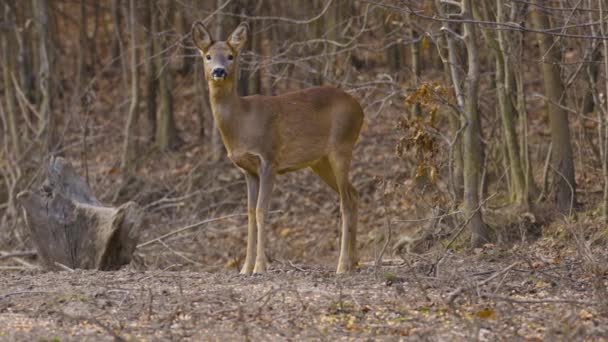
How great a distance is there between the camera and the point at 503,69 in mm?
12188

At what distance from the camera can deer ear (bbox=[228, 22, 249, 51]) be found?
356 inches

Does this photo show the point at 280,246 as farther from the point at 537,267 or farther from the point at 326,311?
the point at 326,311

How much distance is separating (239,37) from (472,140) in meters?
2.60

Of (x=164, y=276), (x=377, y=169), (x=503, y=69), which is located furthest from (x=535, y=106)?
(x=164, y=276)

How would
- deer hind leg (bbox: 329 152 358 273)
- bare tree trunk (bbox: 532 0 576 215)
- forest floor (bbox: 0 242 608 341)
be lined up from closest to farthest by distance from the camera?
1. forest floor (bbox: 0 242 608 341)
2. deer hind leg (bbox: 329 152 358 273)
3. bare tree trunk (bbox: 532 0 576 215)

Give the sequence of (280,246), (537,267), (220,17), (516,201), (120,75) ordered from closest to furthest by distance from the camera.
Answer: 1. (537,267)
2. (516,201)
3. (280,246)
4. (220,17)
5. (120,75)

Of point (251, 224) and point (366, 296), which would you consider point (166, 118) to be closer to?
point (251, 224)

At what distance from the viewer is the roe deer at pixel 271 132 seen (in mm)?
8938

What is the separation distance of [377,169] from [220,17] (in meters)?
3.05

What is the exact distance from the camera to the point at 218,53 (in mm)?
8906

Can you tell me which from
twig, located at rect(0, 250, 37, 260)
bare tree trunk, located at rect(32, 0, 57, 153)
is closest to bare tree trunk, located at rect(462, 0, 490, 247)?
twig, located at rect(0, 250, 37, 260)

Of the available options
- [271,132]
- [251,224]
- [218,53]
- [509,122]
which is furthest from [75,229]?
[509,122]

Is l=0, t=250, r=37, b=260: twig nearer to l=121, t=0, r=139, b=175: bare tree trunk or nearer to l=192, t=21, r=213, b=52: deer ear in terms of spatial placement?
l=192, t=21, r=213, b=52: deer ear

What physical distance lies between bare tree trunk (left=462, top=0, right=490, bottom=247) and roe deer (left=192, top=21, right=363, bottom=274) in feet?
3.96
